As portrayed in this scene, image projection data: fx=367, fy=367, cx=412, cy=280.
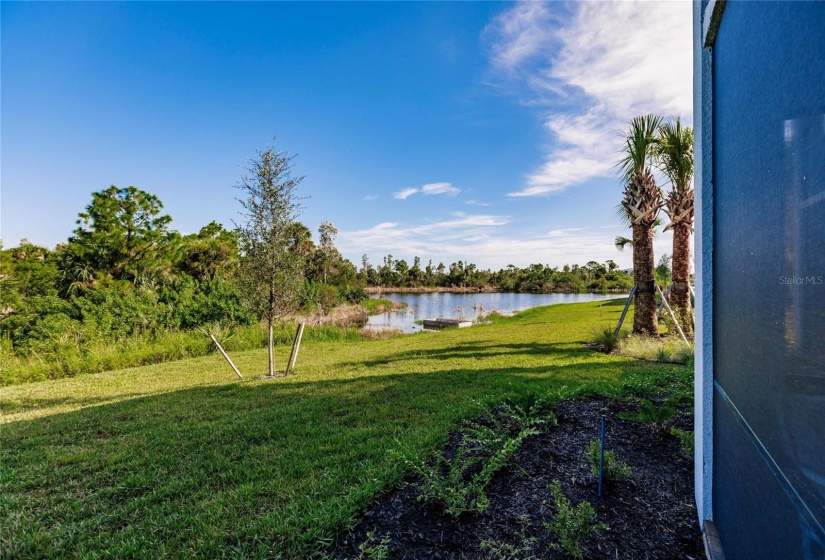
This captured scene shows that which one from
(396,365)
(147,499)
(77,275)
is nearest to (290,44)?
(396,365)

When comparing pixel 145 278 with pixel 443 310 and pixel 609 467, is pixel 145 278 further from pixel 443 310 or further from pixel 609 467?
pixel 443 310

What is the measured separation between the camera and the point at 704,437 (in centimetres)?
209

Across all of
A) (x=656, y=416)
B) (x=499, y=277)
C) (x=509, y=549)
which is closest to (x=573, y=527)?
(x=509, y=549)

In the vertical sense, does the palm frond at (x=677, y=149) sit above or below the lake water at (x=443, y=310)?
above

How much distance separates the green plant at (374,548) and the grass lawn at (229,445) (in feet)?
0.91

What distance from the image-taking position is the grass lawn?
2.39 metres

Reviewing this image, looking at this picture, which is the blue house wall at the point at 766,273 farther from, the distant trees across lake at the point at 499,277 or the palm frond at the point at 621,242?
the distant trees across lake at the point at 499,277

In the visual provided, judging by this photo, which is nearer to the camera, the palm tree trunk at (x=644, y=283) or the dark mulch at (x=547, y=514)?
the dark mulch at (x=547, y=514)

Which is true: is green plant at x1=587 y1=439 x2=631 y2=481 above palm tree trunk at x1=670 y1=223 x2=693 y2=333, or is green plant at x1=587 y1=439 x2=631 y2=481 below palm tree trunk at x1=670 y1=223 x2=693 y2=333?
below

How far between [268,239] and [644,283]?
355 inches

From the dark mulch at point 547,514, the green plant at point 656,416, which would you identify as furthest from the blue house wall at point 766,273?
the green plant at point 656,416

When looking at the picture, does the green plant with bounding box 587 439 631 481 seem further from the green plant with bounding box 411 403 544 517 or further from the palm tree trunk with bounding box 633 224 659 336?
the palm tree trunk with bounding box 633 224 659 336

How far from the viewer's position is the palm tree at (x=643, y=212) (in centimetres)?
934

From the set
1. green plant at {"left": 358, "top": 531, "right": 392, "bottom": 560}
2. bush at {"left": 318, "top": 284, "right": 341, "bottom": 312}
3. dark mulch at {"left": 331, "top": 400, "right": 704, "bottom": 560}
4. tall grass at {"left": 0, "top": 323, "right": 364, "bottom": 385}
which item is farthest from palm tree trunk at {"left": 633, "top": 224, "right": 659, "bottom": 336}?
bush at {"left": 318, "top": 284, "right": 341, "bottom": 312}
